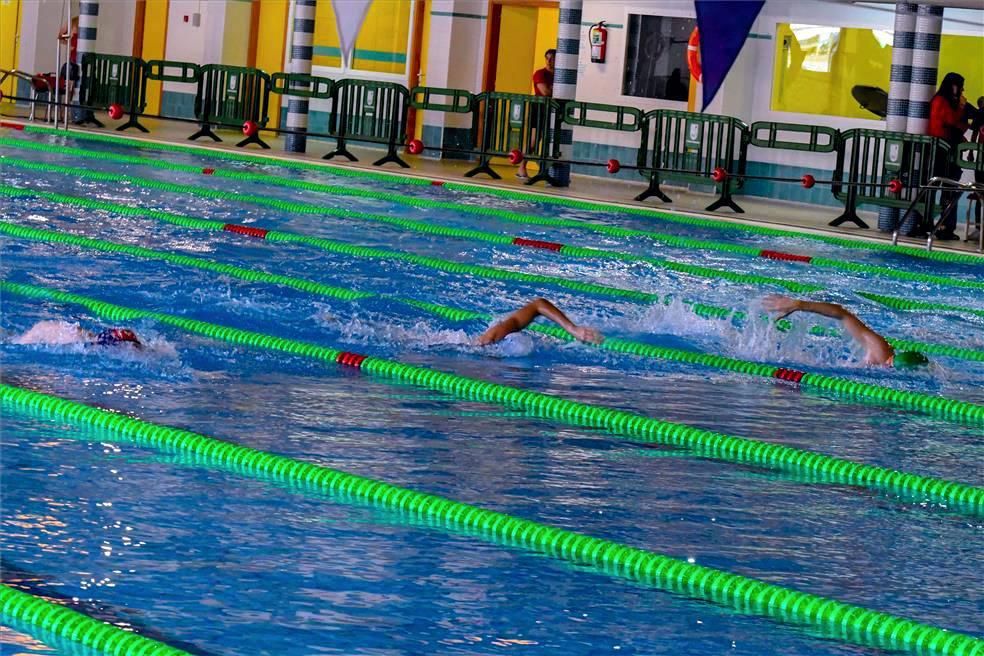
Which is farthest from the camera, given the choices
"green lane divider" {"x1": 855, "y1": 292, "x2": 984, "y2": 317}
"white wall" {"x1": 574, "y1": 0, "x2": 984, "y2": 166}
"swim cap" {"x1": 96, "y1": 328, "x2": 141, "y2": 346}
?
"white wall" {"x1": 574, "y1": 0, "x2": 984, "y2": 166}

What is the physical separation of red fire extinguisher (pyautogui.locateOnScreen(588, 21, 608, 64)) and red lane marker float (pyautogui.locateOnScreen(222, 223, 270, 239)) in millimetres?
8318

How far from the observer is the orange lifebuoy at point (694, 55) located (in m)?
17.3

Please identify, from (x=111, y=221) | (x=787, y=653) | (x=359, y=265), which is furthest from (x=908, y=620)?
(x=111, y=221)

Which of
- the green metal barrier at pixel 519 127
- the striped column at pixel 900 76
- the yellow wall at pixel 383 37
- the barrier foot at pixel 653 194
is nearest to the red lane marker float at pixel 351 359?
the striped column at pixel 900 76

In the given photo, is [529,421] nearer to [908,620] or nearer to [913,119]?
[908,620]

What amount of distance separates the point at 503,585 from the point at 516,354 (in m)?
3.50

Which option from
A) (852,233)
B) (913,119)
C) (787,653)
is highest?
(913,119)

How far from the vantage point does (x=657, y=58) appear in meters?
18.2

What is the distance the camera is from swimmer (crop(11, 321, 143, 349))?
21.5 feet

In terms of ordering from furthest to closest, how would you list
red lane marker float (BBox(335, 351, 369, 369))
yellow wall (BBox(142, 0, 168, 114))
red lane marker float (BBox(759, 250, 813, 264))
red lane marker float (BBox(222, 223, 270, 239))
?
yellow wall (BBox(142, 0, 168, 114)) < red lane marker float (BBox(759, 250, 813, 264)) < red lane marker float (BBox(222, 223, 270, 239)) < red lane marker float (BBox(335, 351, 369, 369))

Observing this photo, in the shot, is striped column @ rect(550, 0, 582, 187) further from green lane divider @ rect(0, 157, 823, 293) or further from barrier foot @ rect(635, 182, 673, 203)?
green lane divider @ rect(0, 157, 823, 293)

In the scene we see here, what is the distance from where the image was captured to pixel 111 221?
35.8ft

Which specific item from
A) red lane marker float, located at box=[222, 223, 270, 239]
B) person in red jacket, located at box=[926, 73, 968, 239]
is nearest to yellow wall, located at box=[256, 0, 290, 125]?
person in red jacket, located at box=[926, 73, 968, 239]

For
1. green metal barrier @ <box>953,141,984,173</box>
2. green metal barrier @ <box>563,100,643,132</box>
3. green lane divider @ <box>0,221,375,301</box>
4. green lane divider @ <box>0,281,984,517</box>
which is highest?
green metal barrier @ <box>563,100,643,132</box>
